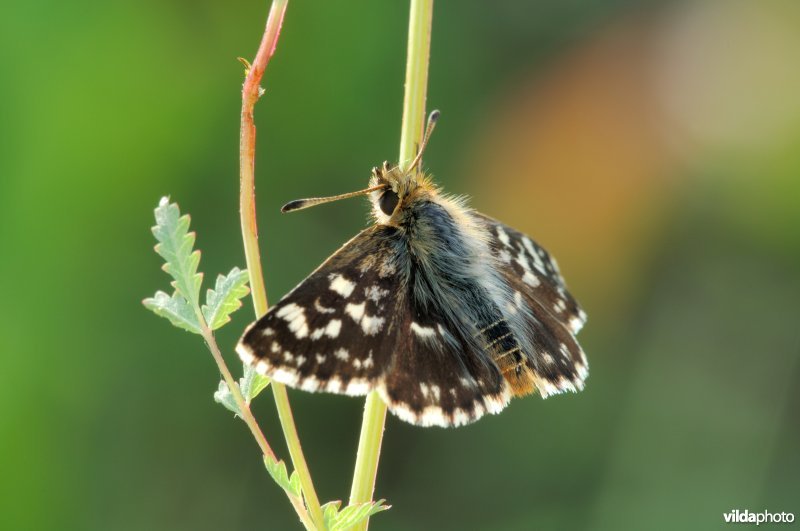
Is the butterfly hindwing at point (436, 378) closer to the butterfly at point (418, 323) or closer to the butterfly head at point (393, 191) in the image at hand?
the butterfly at point (418, 323)

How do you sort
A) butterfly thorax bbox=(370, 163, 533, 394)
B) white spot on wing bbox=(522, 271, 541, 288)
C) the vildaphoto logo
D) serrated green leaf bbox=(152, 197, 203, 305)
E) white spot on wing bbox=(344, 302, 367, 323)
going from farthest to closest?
the vildaphoto logo
white spot on wing bbox=(522, 271, 541, 288)
butterfly thorax bbox=(370, 163, 533, 394)
white spot on wing bbox=(344, 302, 367, 323)
serrated green leaf bbox=(152, 197, 203, 305)

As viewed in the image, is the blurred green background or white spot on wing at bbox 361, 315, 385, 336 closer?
white spot on wing at bbox 361, 315, 385, 336

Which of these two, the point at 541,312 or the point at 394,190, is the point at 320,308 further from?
the point at 541,312

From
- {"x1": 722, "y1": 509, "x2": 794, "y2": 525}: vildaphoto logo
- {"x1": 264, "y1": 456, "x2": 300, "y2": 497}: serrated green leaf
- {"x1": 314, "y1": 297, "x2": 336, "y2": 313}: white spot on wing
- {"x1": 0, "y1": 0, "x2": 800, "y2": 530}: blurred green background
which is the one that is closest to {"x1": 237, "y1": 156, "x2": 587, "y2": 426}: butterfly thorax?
{"x1": 314, "y1": 297, "x2": 336, "y2": 313}: white spot on wing

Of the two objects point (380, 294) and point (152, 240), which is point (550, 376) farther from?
point (152, 240)

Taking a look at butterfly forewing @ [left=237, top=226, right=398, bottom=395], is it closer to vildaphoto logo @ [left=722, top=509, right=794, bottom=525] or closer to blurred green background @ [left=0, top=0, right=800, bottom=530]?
blurred green background @ [left=0, top=0, right=800, bottom=530]

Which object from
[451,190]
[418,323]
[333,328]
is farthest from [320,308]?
[451,190]

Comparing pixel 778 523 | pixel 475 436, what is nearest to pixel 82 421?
pixel 475 436
